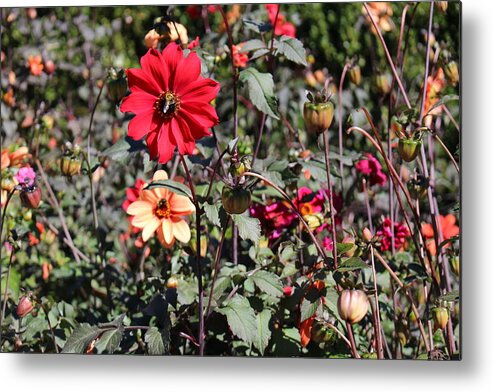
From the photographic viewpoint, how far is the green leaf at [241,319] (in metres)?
1.40

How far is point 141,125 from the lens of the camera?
138cm

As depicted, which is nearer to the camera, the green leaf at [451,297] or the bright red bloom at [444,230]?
the green leaf at [451,297]

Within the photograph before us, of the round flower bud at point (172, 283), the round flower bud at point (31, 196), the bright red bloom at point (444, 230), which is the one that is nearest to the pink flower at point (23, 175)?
the round flower bud at point (31, 196)

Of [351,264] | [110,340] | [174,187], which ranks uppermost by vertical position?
[174,187]

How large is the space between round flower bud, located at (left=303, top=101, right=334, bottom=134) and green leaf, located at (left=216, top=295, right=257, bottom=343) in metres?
0.34

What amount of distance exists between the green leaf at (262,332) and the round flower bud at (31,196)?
47 centimetres

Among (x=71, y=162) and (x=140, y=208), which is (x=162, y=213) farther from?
(x=71, y=162)

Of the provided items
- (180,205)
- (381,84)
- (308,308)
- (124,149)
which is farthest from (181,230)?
(381,84)

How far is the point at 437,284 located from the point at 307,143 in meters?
0.85

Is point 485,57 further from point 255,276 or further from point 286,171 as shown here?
point 255,276

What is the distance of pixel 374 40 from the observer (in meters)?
2.42

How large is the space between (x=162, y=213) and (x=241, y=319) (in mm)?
260

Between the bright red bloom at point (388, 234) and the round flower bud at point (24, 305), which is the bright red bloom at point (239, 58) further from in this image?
the round flower bud at point (24, 305)

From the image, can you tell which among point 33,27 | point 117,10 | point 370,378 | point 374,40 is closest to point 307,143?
point 374,40
